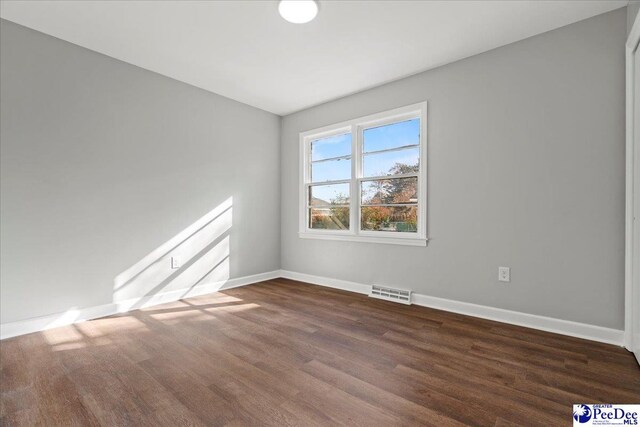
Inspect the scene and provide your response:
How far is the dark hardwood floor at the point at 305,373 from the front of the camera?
1472 millimetres

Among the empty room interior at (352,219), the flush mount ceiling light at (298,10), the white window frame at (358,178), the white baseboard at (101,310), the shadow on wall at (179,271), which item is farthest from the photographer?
the white window frame at (358,178)

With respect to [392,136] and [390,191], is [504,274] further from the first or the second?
[392,136]

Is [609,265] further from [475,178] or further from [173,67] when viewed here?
[173,67]

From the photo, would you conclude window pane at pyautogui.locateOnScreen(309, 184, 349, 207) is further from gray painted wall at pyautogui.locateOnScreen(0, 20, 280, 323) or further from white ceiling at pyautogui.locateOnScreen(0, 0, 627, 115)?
white ceiling at pyautogui.locateOnScreen(0, 0, 627, 115)

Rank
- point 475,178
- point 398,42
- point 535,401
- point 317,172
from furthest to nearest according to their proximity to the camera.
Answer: point 317,172, point 475,178, point 398,42, point 535,401

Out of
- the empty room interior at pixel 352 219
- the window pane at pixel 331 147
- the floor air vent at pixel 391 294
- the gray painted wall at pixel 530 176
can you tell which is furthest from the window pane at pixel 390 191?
the floor air vent at pixel 391 294

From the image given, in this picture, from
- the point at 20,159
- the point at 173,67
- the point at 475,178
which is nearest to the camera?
the point at 20,159

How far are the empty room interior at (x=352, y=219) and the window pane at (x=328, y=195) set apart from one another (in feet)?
1.13

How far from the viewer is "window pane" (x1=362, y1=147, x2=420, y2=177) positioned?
3.39 meters

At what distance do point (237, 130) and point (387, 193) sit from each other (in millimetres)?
2270

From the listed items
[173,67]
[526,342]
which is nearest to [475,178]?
[526,342]

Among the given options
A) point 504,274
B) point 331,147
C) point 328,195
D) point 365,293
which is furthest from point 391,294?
point 331,147

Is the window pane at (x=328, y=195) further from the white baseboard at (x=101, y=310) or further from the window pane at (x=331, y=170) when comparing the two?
the white baseboard at (x=101, y=310)

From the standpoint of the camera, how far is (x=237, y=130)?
13.5ft
